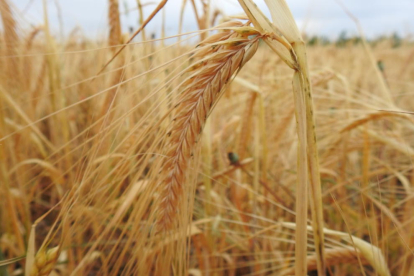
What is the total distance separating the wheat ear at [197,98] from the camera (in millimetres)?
354

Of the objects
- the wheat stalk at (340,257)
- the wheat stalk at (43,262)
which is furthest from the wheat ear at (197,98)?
the wheat stalk at (340,257)

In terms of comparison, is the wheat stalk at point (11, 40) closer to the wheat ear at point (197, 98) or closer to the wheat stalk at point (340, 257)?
the wheat ear at point (197, 98)

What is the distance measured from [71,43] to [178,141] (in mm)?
1879

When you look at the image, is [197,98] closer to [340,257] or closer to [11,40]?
[340,257]

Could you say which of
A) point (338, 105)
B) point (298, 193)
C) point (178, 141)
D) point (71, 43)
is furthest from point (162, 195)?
point (71, 43)

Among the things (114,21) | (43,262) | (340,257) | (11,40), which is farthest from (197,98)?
(11,40)

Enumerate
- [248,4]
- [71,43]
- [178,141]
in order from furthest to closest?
[71,43], [178,141], [248,4]

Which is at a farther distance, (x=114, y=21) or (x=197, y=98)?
(x=114, y=21)

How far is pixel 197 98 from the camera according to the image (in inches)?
15.6

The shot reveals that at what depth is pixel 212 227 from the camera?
0.85 m

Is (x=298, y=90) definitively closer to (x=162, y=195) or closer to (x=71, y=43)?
(x=162, y=195)

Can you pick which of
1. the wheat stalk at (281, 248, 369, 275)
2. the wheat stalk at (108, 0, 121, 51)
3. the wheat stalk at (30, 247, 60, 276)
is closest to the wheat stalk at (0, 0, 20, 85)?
the wheat stalk at (108, 0, 121, 51)

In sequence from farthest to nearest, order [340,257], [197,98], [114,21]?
[114,21] → [340,257] → [197,98]

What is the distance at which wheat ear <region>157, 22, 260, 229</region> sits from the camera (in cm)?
35
